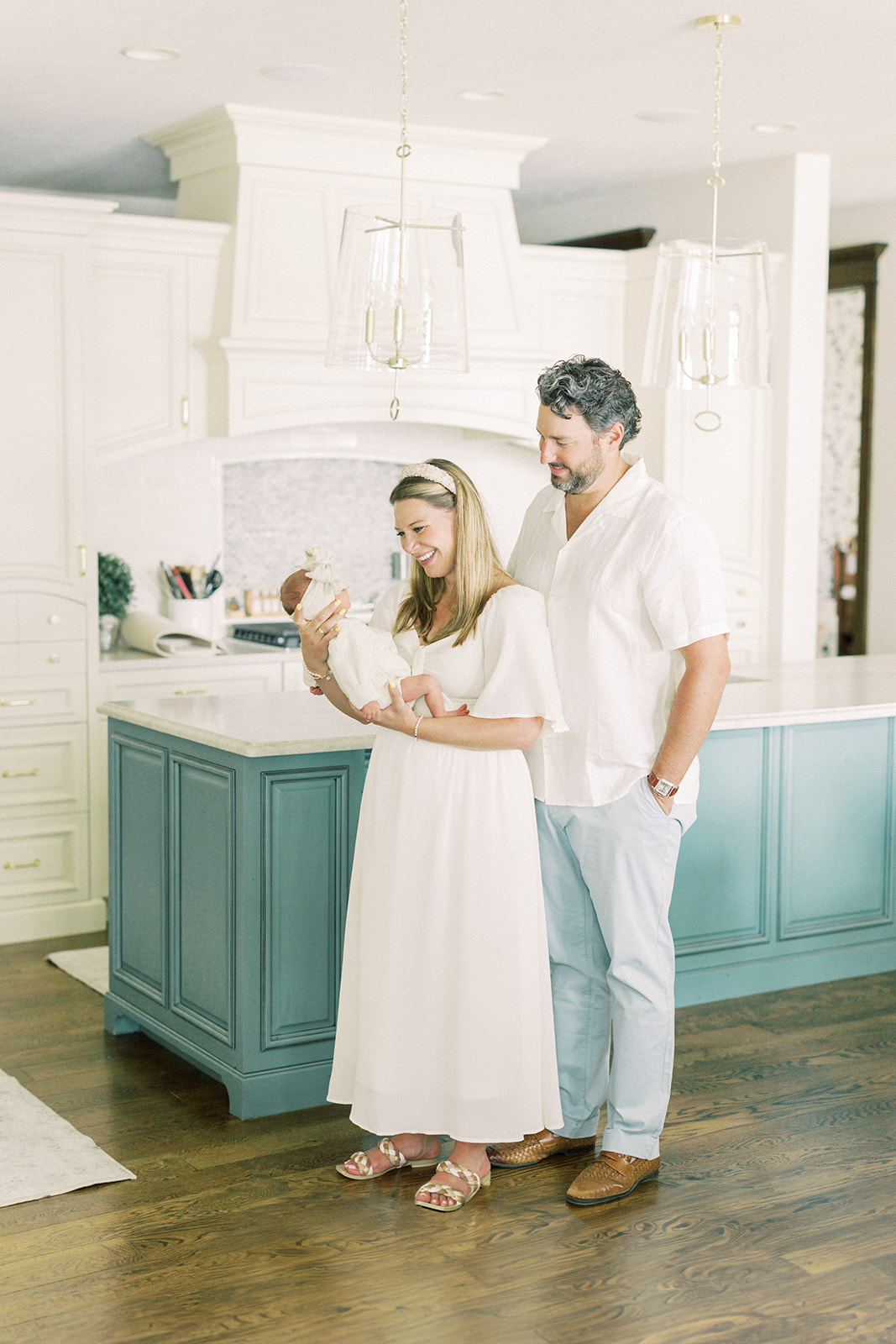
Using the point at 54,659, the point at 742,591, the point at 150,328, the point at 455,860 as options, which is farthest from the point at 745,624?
the point at 455,860

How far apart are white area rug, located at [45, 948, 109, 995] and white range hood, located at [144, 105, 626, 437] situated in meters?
1.84

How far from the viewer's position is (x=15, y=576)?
4668mm

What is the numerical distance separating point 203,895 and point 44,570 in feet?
5.80

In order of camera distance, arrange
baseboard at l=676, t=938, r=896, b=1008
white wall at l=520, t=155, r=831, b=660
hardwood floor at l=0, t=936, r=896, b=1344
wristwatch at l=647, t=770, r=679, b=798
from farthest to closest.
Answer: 1. white wall at l=520, t=155, r=831, b=660
2. baseboard at l=676, t=938, r=896, b=1008
3. wristwatch at l=647, t=770, r=679, b=798
4. hardwood floor at l=0, t=936, r=896, b=1344

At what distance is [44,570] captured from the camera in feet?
15.5

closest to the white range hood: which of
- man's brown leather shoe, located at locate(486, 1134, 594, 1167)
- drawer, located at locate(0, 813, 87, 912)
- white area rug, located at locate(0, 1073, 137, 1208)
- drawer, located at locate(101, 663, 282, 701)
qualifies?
drawer, located at locate(101, 663, 282, 701)

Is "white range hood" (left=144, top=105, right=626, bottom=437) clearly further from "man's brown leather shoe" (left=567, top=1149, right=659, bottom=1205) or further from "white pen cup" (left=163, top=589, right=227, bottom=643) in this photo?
"man's brown leather shoe" (left=567, top=1149, right=659, bottom=1205)

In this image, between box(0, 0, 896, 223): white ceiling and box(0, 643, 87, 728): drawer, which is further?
box(0, 643, 87, 728): drawer

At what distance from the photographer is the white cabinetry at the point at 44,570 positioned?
15.2ft

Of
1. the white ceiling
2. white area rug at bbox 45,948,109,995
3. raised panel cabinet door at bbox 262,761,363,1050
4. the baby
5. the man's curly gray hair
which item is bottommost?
white area rug at bbox 45,948,109,995

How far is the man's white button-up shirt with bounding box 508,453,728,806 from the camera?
2.70 meters

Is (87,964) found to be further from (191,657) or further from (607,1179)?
(607,1179)

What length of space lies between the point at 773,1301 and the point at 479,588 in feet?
4.39

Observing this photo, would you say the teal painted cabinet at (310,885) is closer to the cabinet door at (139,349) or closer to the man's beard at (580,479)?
the man's beard at (580,479)
